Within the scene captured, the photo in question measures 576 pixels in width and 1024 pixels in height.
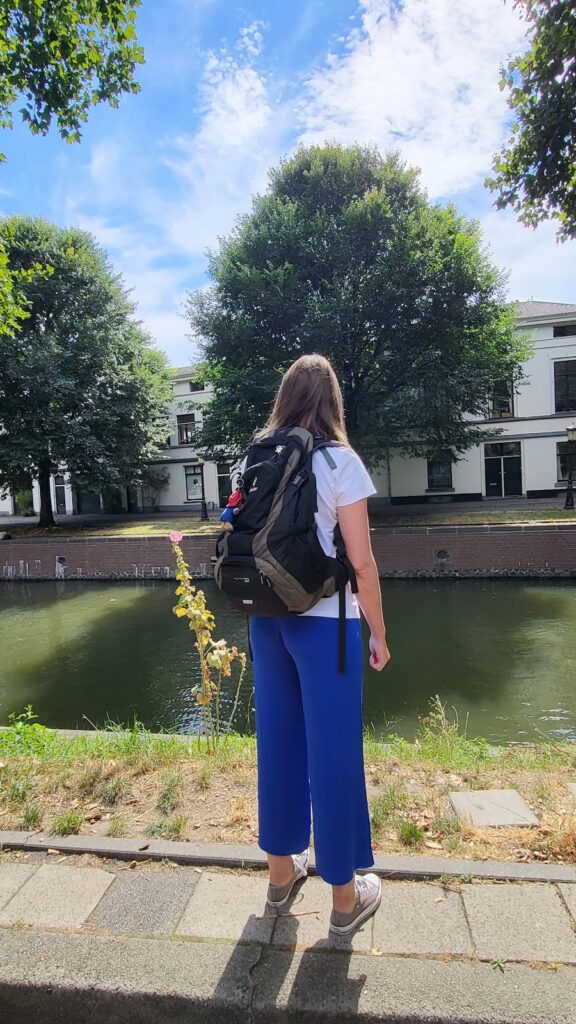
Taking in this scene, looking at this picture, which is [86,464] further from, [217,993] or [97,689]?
[217,993]

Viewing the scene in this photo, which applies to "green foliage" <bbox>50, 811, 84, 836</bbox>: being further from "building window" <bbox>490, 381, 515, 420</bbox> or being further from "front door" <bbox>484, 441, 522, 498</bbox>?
"front door" <bbox>484, 441, 522, 498</bbox>

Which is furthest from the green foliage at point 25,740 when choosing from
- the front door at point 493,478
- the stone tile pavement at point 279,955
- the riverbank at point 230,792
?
the front door at point 493,478

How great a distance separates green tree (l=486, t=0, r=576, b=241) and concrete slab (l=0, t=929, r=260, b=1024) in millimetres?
5806

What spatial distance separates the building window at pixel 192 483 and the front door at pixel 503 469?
13.5 metres

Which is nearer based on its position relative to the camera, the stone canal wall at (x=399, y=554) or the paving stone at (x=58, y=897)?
the paving stone at (x=58, y=897)

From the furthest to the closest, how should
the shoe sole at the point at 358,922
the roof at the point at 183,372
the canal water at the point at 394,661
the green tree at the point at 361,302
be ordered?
the roof at the point at 183,372 < the green tree at the point at 361,302 < the canal water at the point at 394,661 < the shoe sole at the point at 358,922

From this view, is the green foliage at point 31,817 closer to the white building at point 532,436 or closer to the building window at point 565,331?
the white building at point 532,436

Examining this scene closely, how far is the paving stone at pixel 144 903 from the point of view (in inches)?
67.3

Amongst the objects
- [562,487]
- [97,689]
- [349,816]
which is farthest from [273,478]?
[562,487]

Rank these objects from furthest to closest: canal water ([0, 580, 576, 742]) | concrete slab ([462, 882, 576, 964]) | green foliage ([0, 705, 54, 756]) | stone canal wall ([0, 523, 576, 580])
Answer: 1. stone canal wall ([0, 523, 576, 580])
2. canal water ([0, 580, 576, 742])
3. green foliage ([0, 705, 54, 756])
4. concrete slab ([462, 882, 576, 964])

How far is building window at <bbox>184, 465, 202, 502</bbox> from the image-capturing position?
97.2ft

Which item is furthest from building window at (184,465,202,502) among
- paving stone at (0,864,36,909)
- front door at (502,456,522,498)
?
paving stone at (0,864,36,909)

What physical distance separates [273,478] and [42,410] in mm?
19796

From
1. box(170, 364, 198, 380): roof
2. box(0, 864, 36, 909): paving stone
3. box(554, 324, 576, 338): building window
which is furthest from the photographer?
box(170, 364, 198, 380): roof
